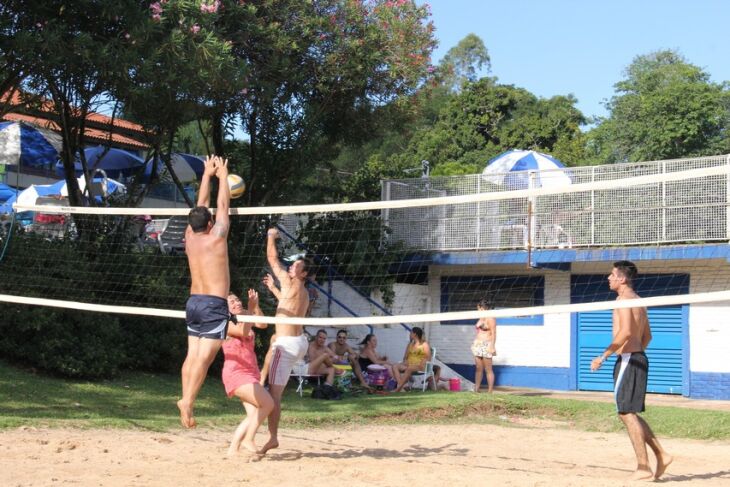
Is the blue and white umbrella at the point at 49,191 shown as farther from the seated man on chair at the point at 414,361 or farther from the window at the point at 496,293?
the window at the point at 496,293

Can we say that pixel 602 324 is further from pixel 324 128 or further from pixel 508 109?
pixel 508 109

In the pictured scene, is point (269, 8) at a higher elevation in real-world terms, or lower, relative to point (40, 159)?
higher

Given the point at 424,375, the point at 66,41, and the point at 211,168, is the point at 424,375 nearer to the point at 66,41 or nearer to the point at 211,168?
the point at 66,41

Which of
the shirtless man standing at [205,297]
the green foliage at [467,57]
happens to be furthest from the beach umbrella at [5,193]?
the green foliage at [467,57]

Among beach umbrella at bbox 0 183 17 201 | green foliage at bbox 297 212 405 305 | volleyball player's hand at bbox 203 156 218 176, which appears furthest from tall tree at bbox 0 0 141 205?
beach umbrella at bbox 0 183 17 201

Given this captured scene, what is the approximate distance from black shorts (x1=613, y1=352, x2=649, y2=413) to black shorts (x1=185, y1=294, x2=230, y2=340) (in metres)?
3.53

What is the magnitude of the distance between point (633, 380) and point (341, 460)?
279 cm

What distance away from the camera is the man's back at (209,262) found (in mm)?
7258

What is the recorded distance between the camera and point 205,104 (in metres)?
15.4

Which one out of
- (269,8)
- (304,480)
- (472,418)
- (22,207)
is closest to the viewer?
(304,480)

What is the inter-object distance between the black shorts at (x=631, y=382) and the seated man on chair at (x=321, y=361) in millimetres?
7474

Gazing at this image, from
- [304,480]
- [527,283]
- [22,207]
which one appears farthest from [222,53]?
[527,283]

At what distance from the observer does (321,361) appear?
14977 mm

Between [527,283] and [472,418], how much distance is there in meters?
7.12
